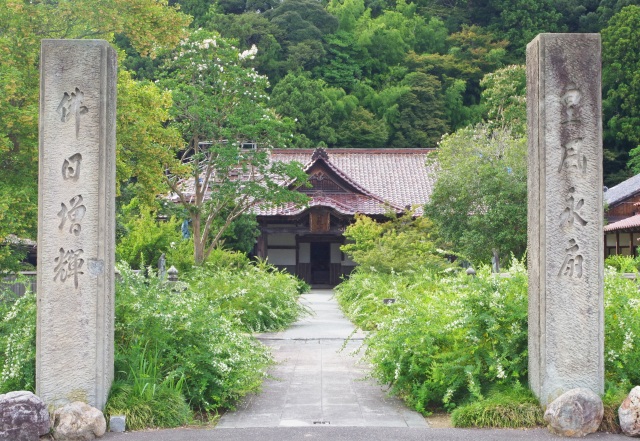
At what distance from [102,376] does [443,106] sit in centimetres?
3771

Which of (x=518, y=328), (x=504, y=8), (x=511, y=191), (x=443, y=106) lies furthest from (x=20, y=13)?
(x=504, y=8)

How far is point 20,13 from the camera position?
39.8 ft

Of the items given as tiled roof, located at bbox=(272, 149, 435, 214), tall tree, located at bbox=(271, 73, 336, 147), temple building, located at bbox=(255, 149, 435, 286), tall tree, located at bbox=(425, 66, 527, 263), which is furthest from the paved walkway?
tall tree, located at bbox=(271, 73, 336, 147)

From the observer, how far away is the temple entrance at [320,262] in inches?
1206

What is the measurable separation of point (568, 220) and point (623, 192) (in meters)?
26.5

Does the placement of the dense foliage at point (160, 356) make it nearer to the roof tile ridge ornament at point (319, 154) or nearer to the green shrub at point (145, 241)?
the green shrub at point (145, 241)

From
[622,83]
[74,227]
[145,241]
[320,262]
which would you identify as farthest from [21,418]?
[622,83]

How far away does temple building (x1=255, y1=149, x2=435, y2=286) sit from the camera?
28609 millimetres

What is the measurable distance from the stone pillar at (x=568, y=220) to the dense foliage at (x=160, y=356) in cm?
290

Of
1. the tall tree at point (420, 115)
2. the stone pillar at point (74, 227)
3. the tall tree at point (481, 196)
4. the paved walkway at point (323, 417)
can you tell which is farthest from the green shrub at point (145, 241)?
the tall tree at point (420, 115)

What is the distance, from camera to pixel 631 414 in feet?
19.8

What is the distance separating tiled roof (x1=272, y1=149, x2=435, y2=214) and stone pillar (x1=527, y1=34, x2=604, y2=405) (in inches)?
981

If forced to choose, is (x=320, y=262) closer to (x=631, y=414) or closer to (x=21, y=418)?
(x=631, y=414)

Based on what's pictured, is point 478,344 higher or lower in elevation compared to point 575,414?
higher
